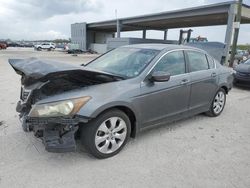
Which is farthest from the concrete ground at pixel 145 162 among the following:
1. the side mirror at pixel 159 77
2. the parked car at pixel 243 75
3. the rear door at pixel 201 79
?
the parked car at pixel 243 75

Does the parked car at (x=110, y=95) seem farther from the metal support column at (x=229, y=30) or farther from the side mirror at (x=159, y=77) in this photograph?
the metal support column at (x=229, y=30)

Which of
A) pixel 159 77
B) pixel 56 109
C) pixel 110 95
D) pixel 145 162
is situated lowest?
pixel 145 162

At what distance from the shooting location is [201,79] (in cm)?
444

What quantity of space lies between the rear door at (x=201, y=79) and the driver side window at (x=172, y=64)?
0.20 metres

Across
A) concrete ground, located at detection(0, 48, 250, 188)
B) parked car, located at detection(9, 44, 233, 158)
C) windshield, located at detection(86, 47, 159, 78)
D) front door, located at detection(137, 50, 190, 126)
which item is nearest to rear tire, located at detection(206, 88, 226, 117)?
parked car, located at detection(9, 44, 233, 158)

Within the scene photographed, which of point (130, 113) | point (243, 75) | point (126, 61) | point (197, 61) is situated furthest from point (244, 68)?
point (130, 113)

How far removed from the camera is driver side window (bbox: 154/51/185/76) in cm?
377

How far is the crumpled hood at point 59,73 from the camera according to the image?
113 inches

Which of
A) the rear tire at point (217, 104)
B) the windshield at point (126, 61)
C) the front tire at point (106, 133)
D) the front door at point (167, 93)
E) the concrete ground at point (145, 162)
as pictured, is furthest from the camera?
the rear tire at point (217, 104)

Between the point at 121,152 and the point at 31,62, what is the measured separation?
6.34 ft

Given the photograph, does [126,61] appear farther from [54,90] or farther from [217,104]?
[217,104]

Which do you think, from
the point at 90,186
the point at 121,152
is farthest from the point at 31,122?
the point at 121,152

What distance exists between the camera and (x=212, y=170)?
2.99 metres

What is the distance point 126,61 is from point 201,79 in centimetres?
153
